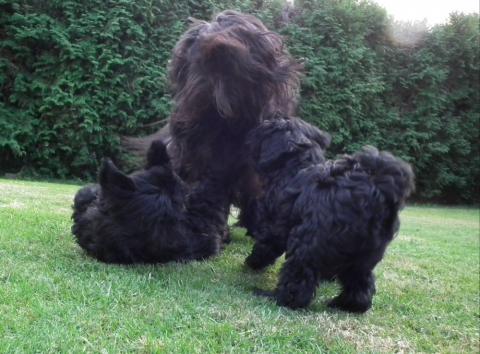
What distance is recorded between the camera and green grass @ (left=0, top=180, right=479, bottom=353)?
Answer: 237 cm

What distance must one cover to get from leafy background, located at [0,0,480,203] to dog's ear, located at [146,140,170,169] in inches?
231

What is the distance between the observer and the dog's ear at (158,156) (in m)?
3.73

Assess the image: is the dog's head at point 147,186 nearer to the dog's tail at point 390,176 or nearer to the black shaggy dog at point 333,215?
the black shaggy dog at point 333,215

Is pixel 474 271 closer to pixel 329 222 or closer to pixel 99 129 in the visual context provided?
pixel 329 222

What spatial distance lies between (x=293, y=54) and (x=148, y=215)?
10.0 metres

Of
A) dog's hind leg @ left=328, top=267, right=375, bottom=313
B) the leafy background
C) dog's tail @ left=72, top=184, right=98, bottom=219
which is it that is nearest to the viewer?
dog's hind leg @ left=328, top=267, right=375, bottom=313

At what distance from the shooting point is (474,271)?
17.2 feet

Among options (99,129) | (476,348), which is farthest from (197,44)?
(99,129)

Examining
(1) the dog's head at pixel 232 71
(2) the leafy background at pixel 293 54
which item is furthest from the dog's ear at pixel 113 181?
(2) the leafy background at pixel 293 54

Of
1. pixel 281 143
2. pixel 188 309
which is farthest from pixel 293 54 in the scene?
pixel 188 309

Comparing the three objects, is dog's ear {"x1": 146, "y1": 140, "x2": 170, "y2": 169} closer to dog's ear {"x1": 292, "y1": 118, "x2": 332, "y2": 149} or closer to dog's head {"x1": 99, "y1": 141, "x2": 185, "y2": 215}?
dog's head {"x1": 99, "y1": 141, "x2": 185, "y2": 215}

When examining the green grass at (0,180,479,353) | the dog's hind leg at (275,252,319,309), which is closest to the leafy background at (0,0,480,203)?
the green grass at (0,180,479,353)

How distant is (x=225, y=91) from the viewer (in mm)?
3670

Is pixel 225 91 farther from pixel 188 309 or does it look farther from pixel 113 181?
pixel 188 309
